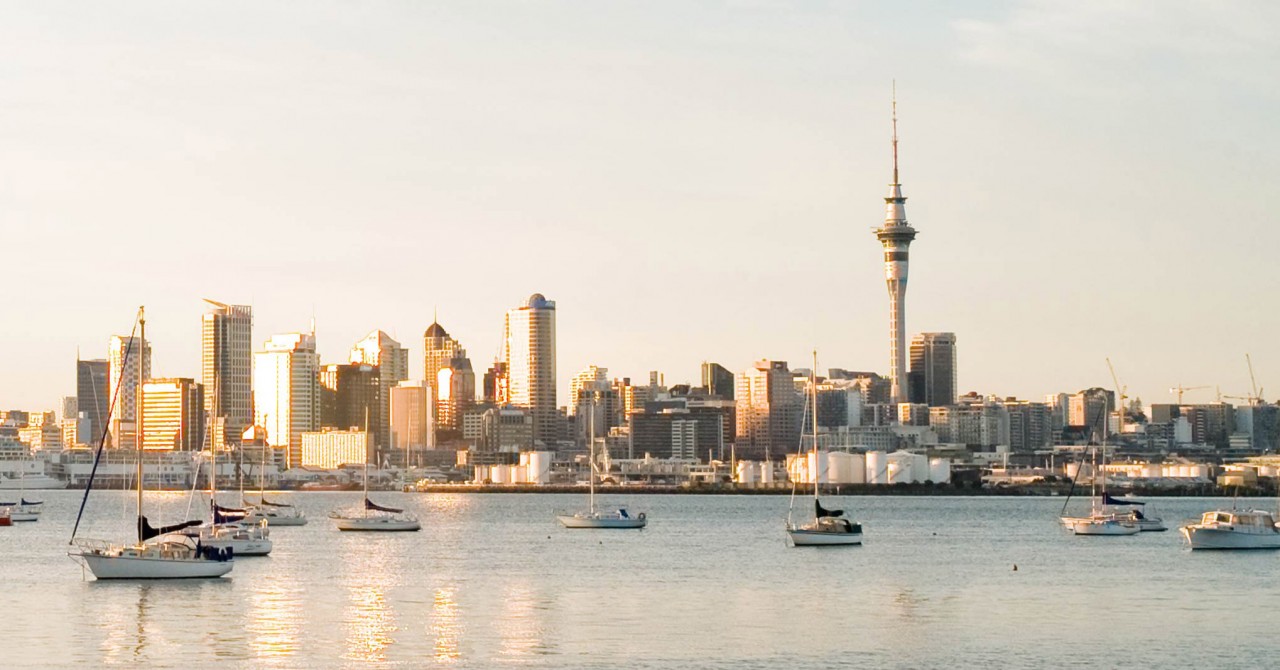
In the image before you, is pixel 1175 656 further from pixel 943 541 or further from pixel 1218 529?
pixel 943 541

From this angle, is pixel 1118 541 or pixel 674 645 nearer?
pixel 674 645

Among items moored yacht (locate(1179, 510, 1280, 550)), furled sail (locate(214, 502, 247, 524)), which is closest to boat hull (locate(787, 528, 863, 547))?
moored yacht (locate(1179, 510, 1280, 550))

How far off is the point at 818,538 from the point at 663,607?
36.7 metres

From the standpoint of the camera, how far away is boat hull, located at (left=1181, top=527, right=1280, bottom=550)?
3676 inches

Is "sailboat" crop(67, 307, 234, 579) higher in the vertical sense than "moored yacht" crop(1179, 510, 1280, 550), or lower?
higher

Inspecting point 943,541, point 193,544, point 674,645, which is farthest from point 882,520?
point 674,645

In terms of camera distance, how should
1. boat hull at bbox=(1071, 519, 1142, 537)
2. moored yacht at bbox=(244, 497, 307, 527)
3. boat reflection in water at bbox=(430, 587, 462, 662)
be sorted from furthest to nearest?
moored yacht at bbox=(244, 497, 307, 527) < boat hull at bbox=(1071, 519, 1142, 537) < boat reflection in water at bbox=(430, 587, 462, 662)

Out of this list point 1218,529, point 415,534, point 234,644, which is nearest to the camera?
point 234,644

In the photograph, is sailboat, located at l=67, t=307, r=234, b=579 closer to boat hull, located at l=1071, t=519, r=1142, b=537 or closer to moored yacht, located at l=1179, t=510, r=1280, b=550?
moored yacht, located at l=1179, t=510, r=1280, b=550

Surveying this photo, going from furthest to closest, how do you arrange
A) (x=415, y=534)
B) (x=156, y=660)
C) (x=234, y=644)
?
(x=415, y=534) → (x=234, y=644) → (x=156, y=660)

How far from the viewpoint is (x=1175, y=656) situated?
1967 inches

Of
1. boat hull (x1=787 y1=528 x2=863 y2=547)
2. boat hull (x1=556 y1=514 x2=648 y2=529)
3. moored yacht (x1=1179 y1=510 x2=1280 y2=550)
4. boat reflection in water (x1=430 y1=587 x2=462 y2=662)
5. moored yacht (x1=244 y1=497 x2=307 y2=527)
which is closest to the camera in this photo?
boat reflection in water (x1=430 y1=587 x2=462 y2=662)

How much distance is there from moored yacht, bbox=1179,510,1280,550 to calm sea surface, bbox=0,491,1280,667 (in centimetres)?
103

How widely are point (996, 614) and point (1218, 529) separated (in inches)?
1462
